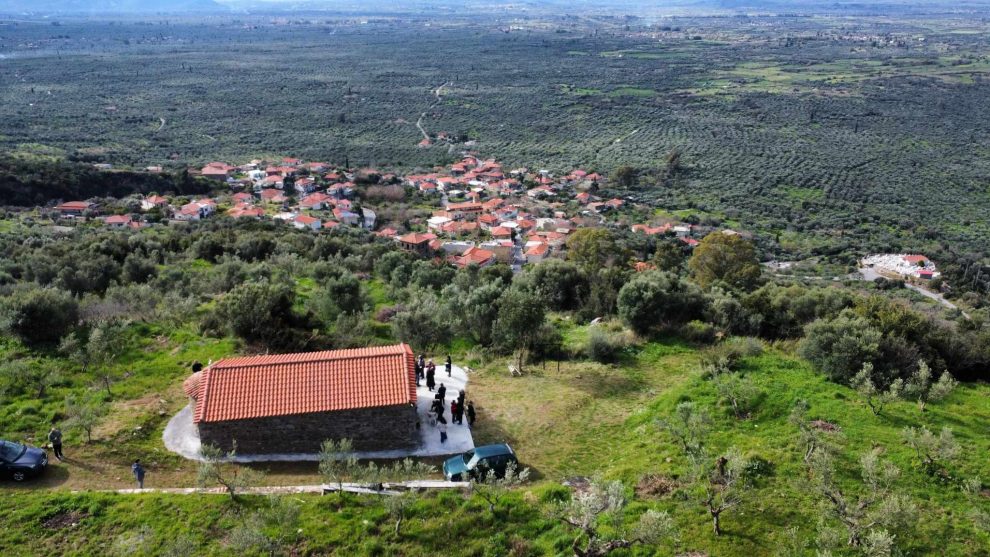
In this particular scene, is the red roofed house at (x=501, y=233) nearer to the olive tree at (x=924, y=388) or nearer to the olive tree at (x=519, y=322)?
the olive tree at (x=519, y=322)

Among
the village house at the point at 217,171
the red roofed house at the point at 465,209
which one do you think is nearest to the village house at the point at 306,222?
the red roofed house at the point at 465,209

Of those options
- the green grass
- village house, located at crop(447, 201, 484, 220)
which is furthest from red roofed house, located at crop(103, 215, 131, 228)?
the green grass

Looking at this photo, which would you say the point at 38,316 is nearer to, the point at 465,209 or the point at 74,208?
the point at 74,208

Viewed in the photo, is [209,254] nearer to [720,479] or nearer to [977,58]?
[720,479]

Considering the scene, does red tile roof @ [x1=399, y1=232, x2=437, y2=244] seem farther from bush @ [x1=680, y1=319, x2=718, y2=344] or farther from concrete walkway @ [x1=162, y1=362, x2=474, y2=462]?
concrete walkway @ [x1=162, y1=362, x2=474, y2=462]

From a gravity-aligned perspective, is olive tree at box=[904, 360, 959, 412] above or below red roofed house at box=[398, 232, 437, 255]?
above

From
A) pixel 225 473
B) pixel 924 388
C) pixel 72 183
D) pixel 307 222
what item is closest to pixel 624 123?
pixel 307 222

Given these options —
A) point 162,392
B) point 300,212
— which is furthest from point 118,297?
point 300,212
